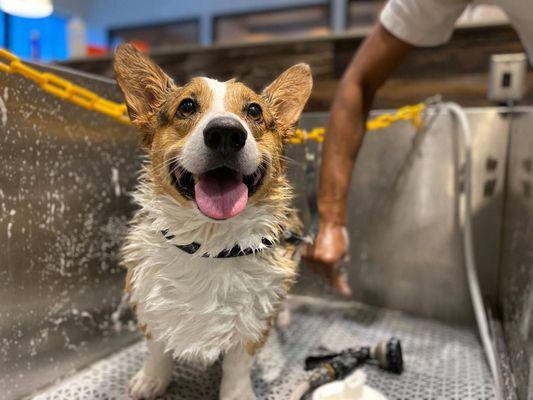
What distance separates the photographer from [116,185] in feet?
3.00

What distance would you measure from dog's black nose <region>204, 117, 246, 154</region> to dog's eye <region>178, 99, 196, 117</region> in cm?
8

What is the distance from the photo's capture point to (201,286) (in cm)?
61

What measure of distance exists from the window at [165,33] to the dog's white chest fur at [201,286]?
3.34 metres

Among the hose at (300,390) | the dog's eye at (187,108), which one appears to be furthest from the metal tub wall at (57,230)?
the hose at (300,390)

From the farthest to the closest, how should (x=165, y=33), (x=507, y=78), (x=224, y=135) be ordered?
1. (x=165, y=33)
2. (x=507, y=78)
3. (x=224, y=135)

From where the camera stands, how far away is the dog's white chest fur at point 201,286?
2.00 ft

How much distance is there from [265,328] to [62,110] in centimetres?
50

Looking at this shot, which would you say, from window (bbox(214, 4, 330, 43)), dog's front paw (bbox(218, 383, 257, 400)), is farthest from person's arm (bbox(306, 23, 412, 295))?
window (bbox(214, 4, 330, 43))

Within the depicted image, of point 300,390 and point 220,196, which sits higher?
point 220,196

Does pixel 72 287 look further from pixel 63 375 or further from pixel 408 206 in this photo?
pixel 408 206

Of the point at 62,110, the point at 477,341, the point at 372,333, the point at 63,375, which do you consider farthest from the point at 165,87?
the point at 477,341

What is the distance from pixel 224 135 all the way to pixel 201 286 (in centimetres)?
22

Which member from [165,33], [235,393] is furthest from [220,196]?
Answer: [165,33]

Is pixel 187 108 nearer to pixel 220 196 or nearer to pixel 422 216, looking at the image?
pixel 220 196
